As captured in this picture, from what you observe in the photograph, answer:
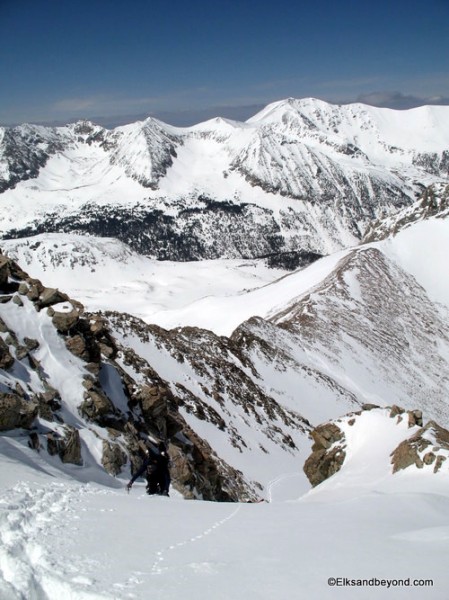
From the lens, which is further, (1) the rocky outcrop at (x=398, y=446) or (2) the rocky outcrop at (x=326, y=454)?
(2) the rocky outcrop at (x=326, y=454)

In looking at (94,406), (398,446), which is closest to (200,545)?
(94,406)

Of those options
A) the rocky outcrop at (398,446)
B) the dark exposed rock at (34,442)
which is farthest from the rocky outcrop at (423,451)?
the dark exposed rock at (34,442)

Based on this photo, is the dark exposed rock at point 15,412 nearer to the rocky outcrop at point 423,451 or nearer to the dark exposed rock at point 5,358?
the dark exposed rock at point 5,358

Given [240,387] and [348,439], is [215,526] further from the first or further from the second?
[240,387]

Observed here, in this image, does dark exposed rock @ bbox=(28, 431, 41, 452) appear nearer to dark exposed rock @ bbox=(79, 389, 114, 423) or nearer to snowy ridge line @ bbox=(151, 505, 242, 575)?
dark exposed rock @ bbox=(79, 389, 114, 423)

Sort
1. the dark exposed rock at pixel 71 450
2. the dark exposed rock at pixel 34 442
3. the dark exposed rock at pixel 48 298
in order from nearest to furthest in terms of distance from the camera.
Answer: the dark exposed rock at pixel 34 442 < the dark exposed rock at pixel 71 450 < the dark exposed rock at pixel 48 298

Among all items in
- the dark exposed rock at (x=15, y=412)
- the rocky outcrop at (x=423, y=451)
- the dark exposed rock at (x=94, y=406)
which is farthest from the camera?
the rocky outcrop at (x=423, y=451)

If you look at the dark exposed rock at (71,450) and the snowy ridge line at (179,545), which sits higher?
the snowy ridge line at (179,545)

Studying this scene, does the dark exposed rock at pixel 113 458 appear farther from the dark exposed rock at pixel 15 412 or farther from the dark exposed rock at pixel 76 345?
the dark exposed rock at pixel 76 345

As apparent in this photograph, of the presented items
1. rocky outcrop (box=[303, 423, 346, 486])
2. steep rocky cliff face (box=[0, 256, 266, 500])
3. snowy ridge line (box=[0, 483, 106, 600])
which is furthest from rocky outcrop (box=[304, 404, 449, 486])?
snowy ridge line (box=[0, 483, 106, 600])

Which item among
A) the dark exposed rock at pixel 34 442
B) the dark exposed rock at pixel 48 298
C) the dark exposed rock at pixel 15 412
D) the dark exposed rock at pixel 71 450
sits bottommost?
the dark exposed rock at pixel 71 450
